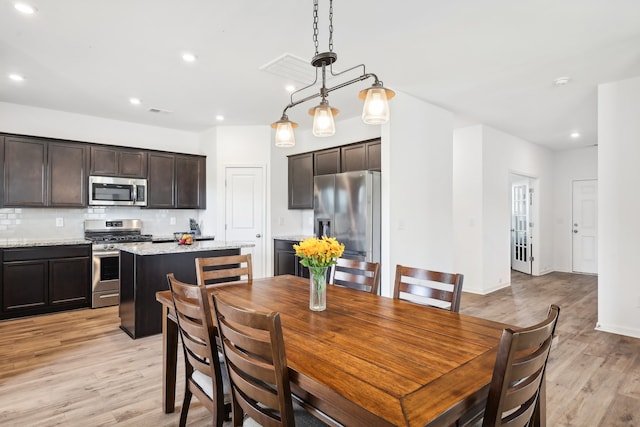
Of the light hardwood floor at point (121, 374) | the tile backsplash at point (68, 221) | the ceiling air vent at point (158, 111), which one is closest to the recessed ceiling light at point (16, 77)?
the ceiling air vent at point (158, 111)

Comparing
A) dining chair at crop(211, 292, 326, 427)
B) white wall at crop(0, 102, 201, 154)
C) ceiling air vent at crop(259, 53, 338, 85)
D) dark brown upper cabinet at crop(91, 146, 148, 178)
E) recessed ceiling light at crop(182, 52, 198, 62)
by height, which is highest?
recessed ceiling light at crop(182, 52, 198, 62)

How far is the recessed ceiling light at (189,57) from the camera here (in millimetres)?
3154

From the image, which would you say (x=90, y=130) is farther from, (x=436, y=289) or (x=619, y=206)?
(x=619, y=206)

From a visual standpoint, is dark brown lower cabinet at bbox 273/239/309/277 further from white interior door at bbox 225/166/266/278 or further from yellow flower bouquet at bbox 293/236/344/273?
yellow flower bouquet at bbox 293/236/344/273

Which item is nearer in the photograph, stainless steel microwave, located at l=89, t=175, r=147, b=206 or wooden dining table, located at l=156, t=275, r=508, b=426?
Result: wooden dining table, located at l=156, t=275, r=508, b=426

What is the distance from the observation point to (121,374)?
2.76 m

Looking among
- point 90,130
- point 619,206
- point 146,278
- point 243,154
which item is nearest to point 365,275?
point 146,278

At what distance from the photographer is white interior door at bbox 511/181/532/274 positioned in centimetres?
729

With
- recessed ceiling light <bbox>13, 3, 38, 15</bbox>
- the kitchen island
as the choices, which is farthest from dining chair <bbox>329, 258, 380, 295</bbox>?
recessed ceiling light <bbox>13, 3, 38, 15</bbox>

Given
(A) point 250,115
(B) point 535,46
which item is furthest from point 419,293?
(A) point 250,115

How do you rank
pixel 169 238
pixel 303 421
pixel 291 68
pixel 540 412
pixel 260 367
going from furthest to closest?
pixel 169 238 < pixel 291 68 < pixel 540 412 < pixel 303 421 < pixel 260 367

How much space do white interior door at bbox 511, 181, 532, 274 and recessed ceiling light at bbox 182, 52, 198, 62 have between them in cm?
678

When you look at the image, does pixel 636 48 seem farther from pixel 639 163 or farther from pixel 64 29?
pixel 64 29

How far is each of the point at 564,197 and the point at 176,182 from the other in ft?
25.3
